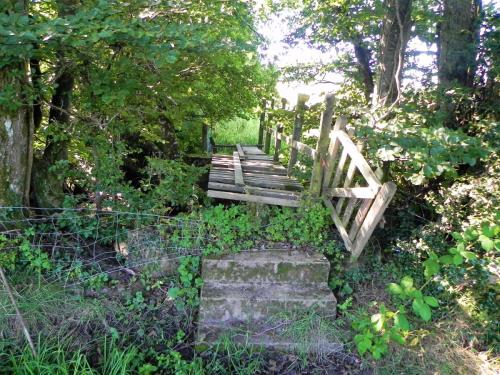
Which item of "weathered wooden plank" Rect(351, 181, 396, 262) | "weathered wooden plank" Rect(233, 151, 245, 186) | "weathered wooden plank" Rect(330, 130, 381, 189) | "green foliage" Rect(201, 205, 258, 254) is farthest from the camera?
"weathered wooden plank" Rect(233, 151, 245, 186)

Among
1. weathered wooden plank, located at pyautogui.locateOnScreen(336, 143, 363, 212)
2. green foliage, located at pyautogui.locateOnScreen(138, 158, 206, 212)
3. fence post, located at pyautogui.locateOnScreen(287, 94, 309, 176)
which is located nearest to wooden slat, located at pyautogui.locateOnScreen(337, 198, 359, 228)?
weathered wooden plank, located at pyautogui.locateOnScreen(336, 143, 363, 212)

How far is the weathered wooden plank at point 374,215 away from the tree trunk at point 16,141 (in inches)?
148

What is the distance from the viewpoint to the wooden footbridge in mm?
3602

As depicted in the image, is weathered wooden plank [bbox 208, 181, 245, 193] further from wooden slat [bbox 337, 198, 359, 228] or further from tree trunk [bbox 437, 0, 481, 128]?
tree trunk [bbox 437, 0, 481, 128]

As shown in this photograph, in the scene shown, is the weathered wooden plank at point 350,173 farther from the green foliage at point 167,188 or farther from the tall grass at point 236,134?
the tall grass at point 236,134

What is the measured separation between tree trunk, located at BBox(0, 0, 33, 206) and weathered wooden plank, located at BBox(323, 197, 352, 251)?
3645 millimetres

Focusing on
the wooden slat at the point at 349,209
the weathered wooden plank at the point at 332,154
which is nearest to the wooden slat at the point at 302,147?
the weathered wooden plank at the point at 332,154

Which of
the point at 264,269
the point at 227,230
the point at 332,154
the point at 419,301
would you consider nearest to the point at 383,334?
the point at 419,301

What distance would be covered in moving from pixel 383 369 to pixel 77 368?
2723mm

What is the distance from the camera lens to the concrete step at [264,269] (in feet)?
12.8

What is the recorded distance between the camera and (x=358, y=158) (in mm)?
3773

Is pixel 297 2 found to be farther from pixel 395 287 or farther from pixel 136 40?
pixel 395 287

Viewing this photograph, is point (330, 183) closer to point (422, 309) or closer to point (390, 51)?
point (390, 51)

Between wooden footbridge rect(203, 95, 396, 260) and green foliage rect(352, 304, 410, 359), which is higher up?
wooden footbridge rect(203, 95, 396, 260)
